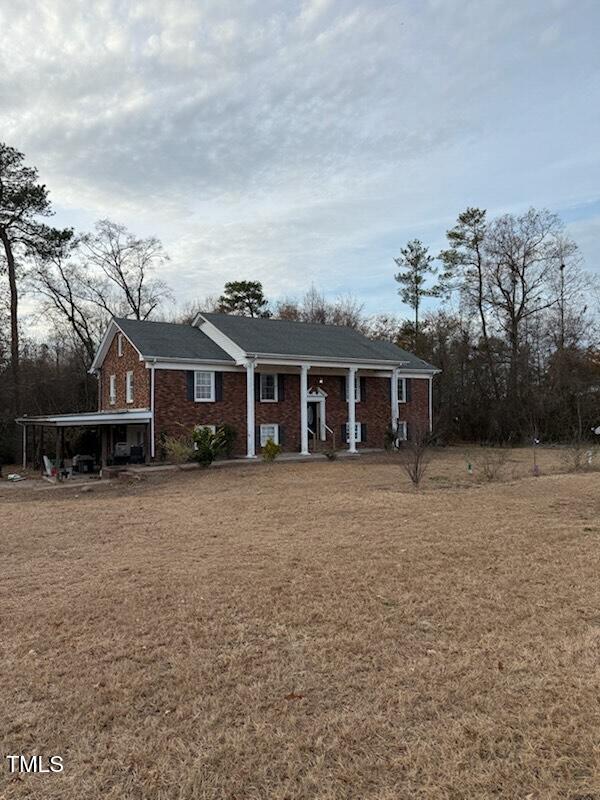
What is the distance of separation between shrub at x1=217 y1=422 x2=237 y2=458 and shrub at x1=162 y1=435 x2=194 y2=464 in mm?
1150

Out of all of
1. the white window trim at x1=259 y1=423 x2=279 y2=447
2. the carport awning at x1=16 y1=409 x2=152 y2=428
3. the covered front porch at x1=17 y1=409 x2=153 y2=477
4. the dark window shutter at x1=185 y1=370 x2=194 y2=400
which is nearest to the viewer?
the carport awning at x1=16 y1=409 x2=152 y2=428

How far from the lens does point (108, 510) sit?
1080cm

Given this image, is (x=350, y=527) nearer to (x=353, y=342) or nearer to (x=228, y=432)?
(x=228, y=432)

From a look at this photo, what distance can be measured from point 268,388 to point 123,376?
5.82 meters

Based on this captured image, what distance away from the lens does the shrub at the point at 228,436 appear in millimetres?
19469

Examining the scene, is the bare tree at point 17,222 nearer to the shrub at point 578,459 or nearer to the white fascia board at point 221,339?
the white fascia board at point 221,339

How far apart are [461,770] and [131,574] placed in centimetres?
432

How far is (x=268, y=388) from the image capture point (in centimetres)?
2222

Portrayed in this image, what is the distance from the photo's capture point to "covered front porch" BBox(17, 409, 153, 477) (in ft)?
58.2

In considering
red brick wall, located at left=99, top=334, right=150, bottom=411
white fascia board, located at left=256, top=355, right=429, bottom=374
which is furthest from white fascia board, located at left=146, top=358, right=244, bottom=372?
white fascia board, located at left=256, top=355, right=429, bottom=374

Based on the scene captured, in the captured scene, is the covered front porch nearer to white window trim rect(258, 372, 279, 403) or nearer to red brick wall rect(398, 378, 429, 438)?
white window trim rect(258, 372, 279, 403)

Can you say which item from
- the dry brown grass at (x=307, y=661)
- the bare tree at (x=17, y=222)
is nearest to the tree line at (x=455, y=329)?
the bare tree at (x=17, y=222)

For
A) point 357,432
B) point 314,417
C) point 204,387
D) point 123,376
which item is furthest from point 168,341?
point 357,432

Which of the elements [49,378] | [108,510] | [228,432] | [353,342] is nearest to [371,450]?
[353,342]
